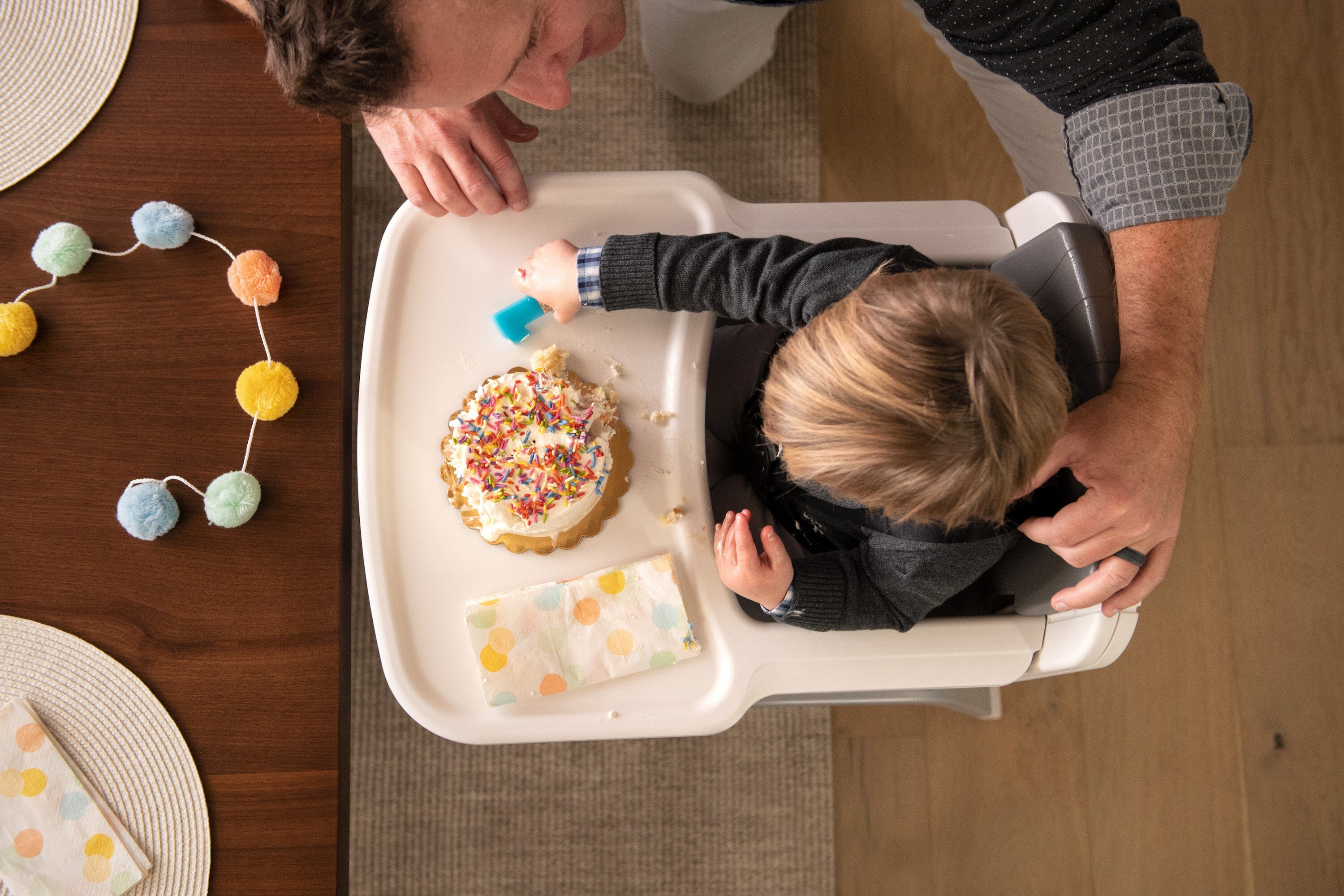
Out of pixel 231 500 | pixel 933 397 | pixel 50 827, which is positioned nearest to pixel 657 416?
pixel 933 397

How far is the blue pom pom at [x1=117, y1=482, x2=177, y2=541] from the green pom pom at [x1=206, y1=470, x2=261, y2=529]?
3 centimetres

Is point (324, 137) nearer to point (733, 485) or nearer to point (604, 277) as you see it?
point (604, 277)

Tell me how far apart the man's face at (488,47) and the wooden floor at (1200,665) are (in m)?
0.81

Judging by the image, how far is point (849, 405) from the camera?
1.98 ft

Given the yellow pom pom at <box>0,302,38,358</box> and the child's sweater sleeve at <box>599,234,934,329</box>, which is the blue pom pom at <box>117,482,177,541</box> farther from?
the child's sweater sleeve at <box>599,234,934,329</box>

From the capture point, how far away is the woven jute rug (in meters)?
1.25

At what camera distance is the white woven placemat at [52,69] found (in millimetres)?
755

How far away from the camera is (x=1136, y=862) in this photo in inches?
51.0

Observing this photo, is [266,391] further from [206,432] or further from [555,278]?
[555,278]

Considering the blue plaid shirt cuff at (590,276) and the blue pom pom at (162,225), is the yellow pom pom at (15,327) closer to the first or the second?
the blue pom pom at (162,225)

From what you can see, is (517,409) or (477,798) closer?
(517,409)

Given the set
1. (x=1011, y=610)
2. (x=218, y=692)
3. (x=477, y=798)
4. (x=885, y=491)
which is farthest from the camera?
(x=477, y=798)

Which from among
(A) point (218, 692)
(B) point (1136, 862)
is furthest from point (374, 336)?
(B) point (1136, 862)

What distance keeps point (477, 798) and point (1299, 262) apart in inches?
62.4
